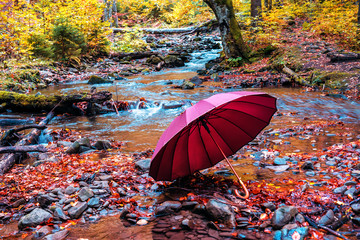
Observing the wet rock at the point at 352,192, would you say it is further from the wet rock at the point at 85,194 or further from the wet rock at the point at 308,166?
the wet rock at the point at 85,194

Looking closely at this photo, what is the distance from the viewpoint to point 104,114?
28.5ft

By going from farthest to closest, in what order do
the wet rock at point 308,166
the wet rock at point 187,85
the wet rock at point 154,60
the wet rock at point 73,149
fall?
the wet rock at point 154,60 < the wet rock at point 187,85 < the wet rock at point 73,149 < the wet rock at point 308,166

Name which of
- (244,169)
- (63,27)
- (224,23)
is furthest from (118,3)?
(244,169)

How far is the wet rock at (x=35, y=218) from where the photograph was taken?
257cm

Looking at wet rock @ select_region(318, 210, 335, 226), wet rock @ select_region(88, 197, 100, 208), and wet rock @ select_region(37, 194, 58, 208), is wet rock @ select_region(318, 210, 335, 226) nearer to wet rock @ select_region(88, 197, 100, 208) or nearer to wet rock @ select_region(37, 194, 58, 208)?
wet rock @ select_region(88, 197, 100, 208)

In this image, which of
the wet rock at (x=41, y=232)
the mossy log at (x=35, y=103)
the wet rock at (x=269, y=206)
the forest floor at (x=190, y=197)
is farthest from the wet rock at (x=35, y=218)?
the mossy log at (x=35, y=103)

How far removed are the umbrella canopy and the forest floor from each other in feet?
1.17

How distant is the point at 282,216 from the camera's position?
2.26 m

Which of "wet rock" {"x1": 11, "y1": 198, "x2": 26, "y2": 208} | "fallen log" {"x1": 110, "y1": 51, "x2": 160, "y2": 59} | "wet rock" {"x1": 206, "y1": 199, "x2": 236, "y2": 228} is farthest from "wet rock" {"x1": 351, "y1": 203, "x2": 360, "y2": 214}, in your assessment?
"fallen log" {"x1": 110, "y1": 51, "x2": 160, "y2": 59}

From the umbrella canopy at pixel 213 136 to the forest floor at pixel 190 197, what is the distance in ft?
1.17

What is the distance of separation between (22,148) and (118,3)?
44913 mm

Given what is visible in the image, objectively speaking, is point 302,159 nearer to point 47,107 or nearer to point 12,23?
point 47,107

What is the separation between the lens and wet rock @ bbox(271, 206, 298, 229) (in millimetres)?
2230

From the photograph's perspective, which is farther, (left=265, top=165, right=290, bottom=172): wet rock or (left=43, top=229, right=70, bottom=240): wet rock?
(left=265, top=165, right=290, bottom=172): wet rock
